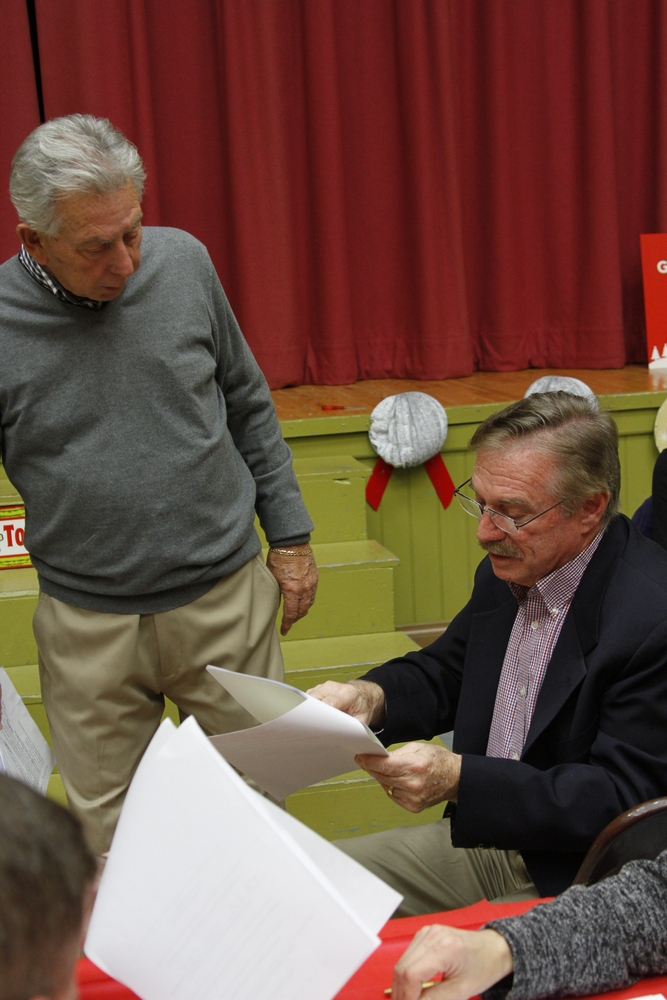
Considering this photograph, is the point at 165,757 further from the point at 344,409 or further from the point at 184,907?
the point at 344,409

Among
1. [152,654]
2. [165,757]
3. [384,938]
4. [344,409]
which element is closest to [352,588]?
[344,409]

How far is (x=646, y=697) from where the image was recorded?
1.23 meters

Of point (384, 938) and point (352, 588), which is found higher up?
point (384, 938)

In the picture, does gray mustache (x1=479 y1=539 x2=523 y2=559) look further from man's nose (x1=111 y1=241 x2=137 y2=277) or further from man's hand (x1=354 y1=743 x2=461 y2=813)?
man's nose (x1=111 y1=241 x2=137 y2=277)

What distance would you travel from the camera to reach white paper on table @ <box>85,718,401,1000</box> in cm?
71

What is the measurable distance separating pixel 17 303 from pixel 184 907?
1075 millimetres

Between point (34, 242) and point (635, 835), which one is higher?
point (34, 242)

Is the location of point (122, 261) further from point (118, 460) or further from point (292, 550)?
point (292, 550)

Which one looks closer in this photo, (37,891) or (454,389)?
(37,891)

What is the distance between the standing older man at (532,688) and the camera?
122cm

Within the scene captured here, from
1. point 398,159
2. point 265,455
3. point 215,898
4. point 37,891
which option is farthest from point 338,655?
point 398,159

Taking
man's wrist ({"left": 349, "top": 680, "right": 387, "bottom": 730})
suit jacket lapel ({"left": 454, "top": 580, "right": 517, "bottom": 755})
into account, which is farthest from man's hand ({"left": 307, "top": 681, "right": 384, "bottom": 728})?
suit jacket lapel ({"left": 454, "top": 580, "right": 517, "bottom": 755})

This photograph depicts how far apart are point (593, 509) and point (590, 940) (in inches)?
24.5

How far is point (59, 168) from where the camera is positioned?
4.70ft
